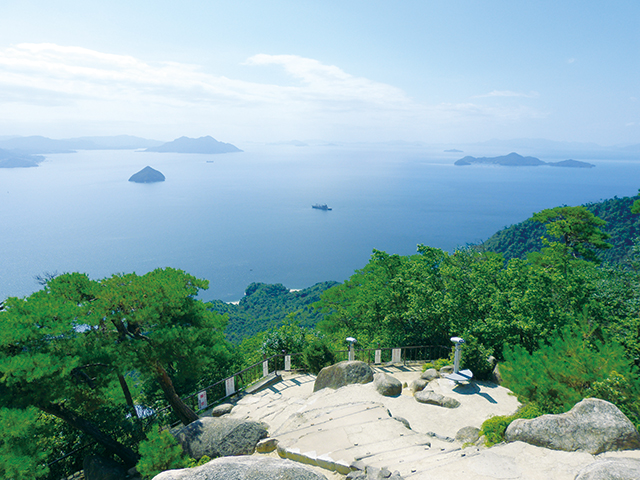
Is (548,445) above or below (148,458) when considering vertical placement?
above

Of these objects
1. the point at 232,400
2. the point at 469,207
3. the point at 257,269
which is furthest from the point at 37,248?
the point at 469,207

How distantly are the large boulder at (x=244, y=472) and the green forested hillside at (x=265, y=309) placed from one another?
167 ft

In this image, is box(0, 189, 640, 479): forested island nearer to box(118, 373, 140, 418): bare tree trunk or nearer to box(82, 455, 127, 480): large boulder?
box(118, 373, 140, 418): bare tree trunk

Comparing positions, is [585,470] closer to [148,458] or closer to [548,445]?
[548,445]

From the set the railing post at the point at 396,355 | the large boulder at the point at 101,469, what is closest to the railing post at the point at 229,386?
the large boulder at the point at 101,469

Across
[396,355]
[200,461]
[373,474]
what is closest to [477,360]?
[396,355]

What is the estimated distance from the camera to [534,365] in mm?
10977

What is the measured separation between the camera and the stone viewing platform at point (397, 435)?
7.24 metres

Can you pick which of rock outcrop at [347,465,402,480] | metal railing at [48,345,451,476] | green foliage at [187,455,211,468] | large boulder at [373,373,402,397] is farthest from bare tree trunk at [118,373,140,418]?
large boulder at [373,373,402,397]

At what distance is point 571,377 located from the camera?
1001 cm

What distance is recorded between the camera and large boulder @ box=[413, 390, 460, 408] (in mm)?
11992

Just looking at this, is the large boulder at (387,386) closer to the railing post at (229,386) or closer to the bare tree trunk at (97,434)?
the railing post at (229,386)

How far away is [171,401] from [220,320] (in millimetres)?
2987

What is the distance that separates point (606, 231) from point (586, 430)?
61.3 meters
